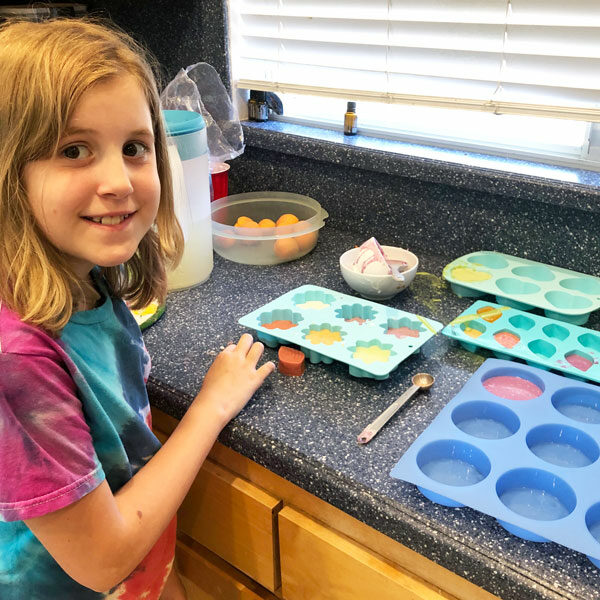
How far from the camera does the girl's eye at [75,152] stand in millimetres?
591

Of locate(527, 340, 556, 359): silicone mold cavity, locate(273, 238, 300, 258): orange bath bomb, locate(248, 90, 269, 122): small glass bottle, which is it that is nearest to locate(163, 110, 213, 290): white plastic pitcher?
locate(273, 238, 300, 258): orange bath bomb

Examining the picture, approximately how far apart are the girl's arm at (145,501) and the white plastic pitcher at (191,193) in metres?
0.25

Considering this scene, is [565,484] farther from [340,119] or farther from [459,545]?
[340,119]

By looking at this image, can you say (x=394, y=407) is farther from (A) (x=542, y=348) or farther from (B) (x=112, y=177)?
(B) (x=112, y=177)

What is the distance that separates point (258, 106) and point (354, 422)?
2.65 ft

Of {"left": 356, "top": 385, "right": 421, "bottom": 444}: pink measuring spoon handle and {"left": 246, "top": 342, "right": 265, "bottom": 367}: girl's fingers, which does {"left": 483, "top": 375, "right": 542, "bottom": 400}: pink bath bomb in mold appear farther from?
{"left": 246, "top": 342, "right": 265, "bottom": 367}: girl's fingers

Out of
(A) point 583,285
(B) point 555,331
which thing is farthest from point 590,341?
(A) point 583,285

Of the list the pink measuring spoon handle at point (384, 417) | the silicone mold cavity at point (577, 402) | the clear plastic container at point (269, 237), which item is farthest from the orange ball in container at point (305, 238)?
the silicone mold cavity at point (577, 402)

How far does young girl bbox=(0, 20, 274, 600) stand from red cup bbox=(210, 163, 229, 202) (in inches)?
20.7

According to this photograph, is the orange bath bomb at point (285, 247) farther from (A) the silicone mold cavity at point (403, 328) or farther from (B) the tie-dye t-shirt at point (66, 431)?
(B) the tie-dye t-shirt at point (66, 431)

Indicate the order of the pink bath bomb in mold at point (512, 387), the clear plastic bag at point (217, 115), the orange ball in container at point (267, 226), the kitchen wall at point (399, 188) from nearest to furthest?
1. the pink bath bomb in mold at point (512, 387)
2. the kitchen wall at point (399, 188)
3. the orange ball in container at point (267, 226)
4. the clear plastic bag at point (217, 115)

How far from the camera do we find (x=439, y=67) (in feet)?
3.62

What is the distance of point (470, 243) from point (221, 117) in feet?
1.79

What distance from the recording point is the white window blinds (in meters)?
0.99
